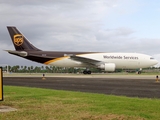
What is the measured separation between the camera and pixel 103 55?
144ft

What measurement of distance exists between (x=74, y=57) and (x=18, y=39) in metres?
9.72

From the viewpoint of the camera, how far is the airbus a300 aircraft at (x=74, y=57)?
42.1 metres

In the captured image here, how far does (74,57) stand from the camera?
41250 millimetres

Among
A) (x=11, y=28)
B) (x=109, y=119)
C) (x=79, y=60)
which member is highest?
(x=11, y=28)

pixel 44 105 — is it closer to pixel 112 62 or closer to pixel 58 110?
pixel 58 110

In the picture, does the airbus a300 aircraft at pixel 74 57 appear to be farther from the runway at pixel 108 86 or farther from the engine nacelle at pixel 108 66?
the runway at pixel 108 86

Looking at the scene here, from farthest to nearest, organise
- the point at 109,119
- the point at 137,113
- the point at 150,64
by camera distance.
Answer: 1. the point at 150,64
2. the point at 137,113
3. the point at 109,119

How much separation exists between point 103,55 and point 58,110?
36977mm

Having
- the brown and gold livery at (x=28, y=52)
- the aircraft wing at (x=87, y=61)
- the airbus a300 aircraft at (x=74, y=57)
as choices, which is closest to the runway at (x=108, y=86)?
the aircraft wing at (x=87, y=61)

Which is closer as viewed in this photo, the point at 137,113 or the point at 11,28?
the point at 137,113

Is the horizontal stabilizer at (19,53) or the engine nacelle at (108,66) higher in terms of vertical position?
the horizontal stabilizer at (19,53)

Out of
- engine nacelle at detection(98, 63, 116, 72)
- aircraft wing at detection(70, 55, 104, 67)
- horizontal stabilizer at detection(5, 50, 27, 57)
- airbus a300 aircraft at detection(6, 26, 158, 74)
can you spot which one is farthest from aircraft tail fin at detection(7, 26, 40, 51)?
engine nacelle at detection(98, 63, 116, 72)

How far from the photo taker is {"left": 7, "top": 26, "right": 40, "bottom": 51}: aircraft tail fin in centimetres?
4259

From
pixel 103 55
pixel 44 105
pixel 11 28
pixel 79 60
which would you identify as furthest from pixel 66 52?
pixel 44 105
